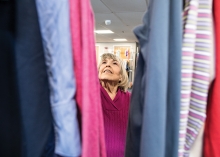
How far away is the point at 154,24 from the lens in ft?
1.24

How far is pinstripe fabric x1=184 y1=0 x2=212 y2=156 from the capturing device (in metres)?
0.40

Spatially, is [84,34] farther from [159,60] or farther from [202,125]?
[202,125]

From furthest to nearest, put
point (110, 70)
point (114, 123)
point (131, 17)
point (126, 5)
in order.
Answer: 1. point (131, 17)
2. point (126, 5)
3. point (110, 70)
4. point (114, 123)

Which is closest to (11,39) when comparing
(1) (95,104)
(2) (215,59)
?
(1) (95,104)

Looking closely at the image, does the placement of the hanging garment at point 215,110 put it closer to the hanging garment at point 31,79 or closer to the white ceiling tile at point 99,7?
the hanging garment at point 31,79

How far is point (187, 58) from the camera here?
1.30 ft

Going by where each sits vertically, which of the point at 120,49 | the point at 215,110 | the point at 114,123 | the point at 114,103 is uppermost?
the point at 120,49

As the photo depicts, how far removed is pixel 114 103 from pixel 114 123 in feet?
0.47

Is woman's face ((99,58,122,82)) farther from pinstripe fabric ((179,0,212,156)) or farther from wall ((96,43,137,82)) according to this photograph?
wall ((96,43,137,82))

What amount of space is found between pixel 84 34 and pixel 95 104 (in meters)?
0.15

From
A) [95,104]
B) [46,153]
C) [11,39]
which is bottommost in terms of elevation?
[46,153]

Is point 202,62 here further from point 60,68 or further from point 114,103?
point 114,103

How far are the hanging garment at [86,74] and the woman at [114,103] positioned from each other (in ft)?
2.91

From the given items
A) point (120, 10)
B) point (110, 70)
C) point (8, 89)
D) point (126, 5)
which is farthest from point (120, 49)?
point (8, 89)
